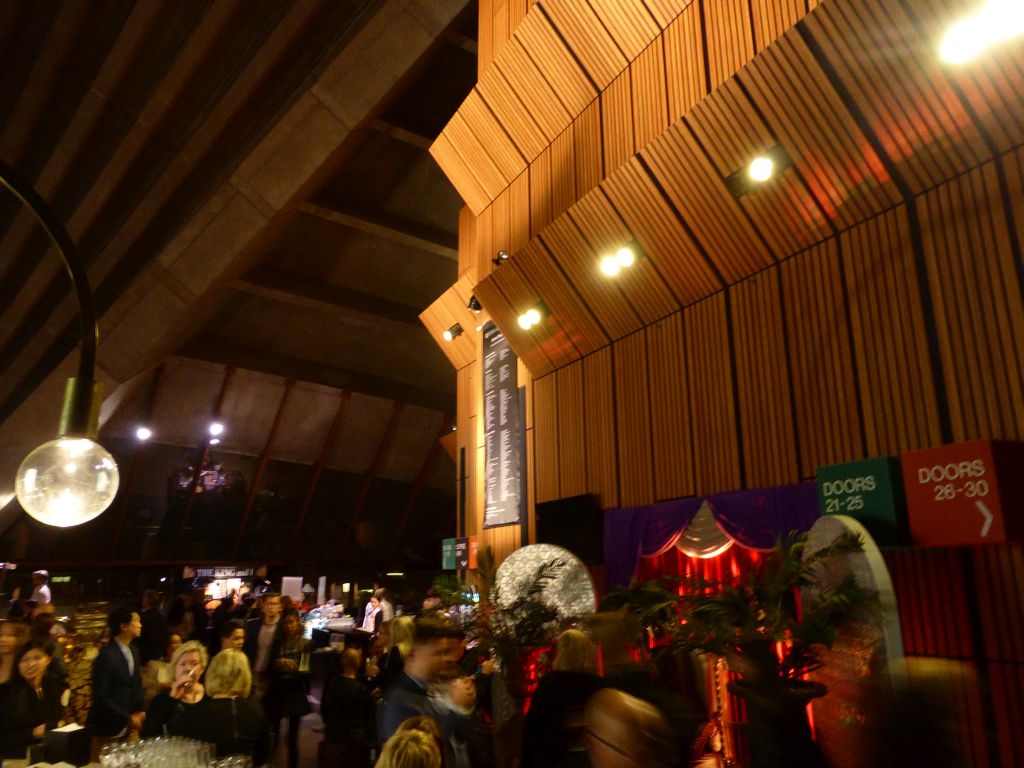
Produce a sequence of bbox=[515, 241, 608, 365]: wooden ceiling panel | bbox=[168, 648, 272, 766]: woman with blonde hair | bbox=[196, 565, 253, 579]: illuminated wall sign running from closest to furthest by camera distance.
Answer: bbox=[168, 648, 272, 766]: woman with blonde hair → bbox=[515, 241, 608, 365]: wooden ceiling panel → bbox=[196, 565, 253, 579]: illuminated wall sign

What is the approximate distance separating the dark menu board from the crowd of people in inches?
92.2

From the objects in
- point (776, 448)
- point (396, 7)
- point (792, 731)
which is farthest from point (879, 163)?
point (396, 7)

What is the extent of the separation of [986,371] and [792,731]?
3.26 m

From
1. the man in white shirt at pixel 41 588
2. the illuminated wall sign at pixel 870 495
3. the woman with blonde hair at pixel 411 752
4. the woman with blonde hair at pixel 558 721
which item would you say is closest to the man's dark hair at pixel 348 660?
the woman with blonde hair at pixel 558 721

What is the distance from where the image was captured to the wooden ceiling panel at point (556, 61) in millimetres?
6969

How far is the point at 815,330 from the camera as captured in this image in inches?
197

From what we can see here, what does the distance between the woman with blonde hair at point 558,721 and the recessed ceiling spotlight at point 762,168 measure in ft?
12.2

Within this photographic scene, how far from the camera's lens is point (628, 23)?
639cm

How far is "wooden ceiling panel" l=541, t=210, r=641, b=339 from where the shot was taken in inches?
263

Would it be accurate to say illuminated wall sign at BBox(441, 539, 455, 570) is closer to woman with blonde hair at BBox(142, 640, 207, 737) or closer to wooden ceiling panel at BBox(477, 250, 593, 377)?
wooden ceiling panel at BBox(477, 250, 593, 377)

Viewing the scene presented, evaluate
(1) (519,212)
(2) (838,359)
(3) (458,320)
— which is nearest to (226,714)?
(2) (838,359)

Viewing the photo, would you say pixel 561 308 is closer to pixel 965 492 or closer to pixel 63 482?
pixel 965 492

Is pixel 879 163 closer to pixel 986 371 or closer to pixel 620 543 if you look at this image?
pixel 986 371

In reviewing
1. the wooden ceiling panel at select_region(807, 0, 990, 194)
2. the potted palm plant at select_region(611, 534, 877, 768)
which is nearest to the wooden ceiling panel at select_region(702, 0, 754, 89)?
the wooden ceiling panel at select_region(807, 0, 990, 194)
